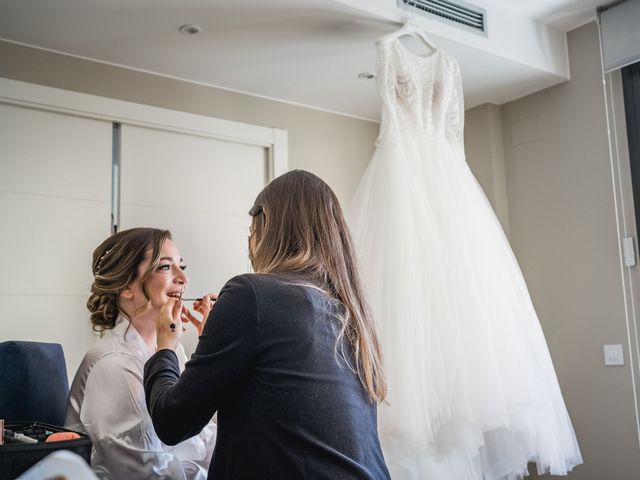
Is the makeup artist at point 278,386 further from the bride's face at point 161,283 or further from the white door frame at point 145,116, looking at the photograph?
the white door frame at point 145,116

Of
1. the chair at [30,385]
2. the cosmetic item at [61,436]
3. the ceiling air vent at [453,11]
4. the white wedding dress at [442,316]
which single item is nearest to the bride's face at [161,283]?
the chair at [30,385]

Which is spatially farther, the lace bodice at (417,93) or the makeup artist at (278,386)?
the lace bodice at (417,93)

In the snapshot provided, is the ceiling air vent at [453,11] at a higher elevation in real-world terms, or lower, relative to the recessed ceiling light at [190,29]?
higher

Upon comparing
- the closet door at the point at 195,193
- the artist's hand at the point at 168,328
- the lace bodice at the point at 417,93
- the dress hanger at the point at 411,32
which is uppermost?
the dress hanger at the point at 411,32

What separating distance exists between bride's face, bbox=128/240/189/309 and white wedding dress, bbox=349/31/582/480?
0.79 metres

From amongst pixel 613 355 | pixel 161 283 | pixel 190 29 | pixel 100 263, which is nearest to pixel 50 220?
pixel 190 29

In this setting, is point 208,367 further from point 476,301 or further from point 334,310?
point 476,301

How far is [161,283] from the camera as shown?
73.2 inches

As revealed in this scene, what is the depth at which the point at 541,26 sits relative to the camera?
132 inches

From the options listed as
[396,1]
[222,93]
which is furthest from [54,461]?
[222,93]

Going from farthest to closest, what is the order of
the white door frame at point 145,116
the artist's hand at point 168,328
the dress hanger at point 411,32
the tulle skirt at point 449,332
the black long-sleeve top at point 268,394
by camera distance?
the white door frame at point 145,116 < the dress hanger at point 411,32 < the tulle skirt at point 449,332 < the artist's hand at point 168,328 < the black long-sleeve top at point 268,394

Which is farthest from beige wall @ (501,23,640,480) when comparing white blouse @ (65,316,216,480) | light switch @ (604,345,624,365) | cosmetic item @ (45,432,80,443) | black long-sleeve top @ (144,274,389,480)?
cosmetic item @ (45,432,80,443)

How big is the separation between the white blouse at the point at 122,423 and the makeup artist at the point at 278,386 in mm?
312

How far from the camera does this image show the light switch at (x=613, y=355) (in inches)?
123
